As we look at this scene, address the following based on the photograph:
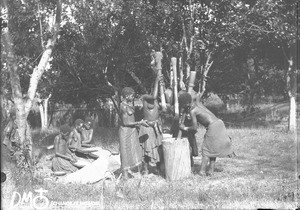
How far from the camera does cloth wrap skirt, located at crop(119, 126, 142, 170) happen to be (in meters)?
8.92

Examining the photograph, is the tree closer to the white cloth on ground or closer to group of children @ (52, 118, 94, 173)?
the white cloth on ground

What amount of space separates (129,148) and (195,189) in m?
1.85

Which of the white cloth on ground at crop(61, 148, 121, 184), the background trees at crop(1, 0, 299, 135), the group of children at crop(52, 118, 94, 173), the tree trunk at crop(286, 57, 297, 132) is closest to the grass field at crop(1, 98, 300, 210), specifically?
the white cloth on ground at crop(61, 148, 121, 184)

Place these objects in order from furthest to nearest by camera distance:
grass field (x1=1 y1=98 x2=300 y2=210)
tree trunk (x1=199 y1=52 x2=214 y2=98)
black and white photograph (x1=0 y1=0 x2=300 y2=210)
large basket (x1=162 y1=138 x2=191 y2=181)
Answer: tree trunk (x1=199 y1=52 x2=214 y2=98), large basket (x1=162 y1=138 x2=191 y2=181), black and white photograph (x1=0 y1=0 x2=300 y2=210), grass field (x1=1 y1=98 x2=300 y2=210)

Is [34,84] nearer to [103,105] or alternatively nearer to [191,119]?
[191,119]

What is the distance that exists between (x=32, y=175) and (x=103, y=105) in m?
16.9

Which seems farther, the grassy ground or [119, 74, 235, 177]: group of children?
[119, 74, 235, 177]: group of children

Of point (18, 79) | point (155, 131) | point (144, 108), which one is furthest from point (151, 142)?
point (18, 79)

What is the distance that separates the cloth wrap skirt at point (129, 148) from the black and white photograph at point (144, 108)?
19mm

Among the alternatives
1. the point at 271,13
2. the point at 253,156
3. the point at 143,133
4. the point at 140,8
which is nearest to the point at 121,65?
the point at 140,8

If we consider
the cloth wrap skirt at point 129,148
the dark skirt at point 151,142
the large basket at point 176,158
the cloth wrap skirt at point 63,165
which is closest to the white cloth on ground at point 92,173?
the cloth wrap skirt at point 129,148

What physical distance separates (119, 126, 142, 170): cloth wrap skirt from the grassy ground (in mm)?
319

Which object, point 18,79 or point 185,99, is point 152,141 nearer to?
point 185,99

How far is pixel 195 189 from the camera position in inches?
296
